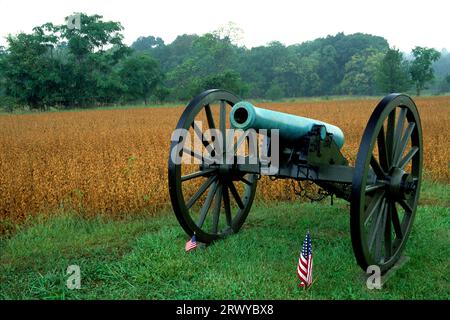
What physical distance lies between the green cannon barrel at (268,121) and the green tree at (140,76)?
147 ft

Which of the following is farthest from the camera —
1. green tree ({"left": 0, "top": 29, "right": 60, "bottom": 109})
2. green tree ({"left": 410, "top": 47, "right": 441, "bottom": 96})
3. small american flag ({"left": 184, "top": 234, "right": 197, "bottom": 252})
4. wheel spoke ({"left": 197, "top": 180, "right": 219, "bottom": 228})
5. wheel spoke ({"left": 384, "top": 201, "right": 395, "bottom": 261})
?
green tree ({"left": 410, "top": 47, "right": 441, "bottom": 96})

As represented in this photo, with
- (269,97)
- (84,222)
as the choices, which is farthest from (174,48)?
(84,222)

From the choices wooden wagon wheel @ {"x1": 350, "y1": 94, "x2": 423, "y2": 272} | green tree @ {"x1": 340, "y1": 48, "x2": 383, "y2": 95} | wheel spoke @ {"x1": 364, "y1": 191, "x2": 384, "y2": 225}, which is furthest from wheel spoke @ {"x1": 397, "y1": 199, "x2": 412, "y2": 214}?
green tree @ {"x1": 340, "y1": 48, "x2": 383, "y2": 95}

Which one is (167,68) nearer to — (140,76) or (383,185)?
(140,76)

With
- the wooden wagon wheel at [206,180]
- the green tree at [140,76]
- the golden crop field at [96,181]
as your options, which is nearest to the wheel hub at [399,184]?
the wooden wagon wheel at [206,180]

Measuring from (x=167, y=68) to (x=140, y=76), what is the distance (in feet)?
108

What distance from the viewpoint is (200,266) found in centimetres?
413

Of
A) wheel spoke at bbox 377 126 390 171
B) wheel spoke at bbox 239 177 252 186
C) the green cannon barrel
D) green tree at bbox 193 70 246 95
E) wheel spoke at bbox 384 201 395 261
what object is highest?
green tree at bbox 193 70 246 95

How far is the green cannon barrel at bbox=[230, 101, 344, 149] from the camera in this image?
371 centimetres

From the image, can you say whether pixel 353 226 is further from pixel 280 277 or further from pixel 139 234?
pixel 139 234

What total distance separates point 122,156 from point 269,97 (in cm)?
5616

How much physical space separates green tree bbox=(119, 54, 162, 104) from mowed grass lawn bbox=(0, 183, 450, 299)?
43429 millimetres

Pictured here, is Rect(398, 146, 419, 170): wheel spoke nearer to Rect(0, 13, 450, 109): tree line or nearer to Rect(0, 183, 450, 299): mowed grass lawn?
Rect(0, 183, 450, 299): mowed grass lawn

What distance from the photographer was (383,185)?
3.76 m
